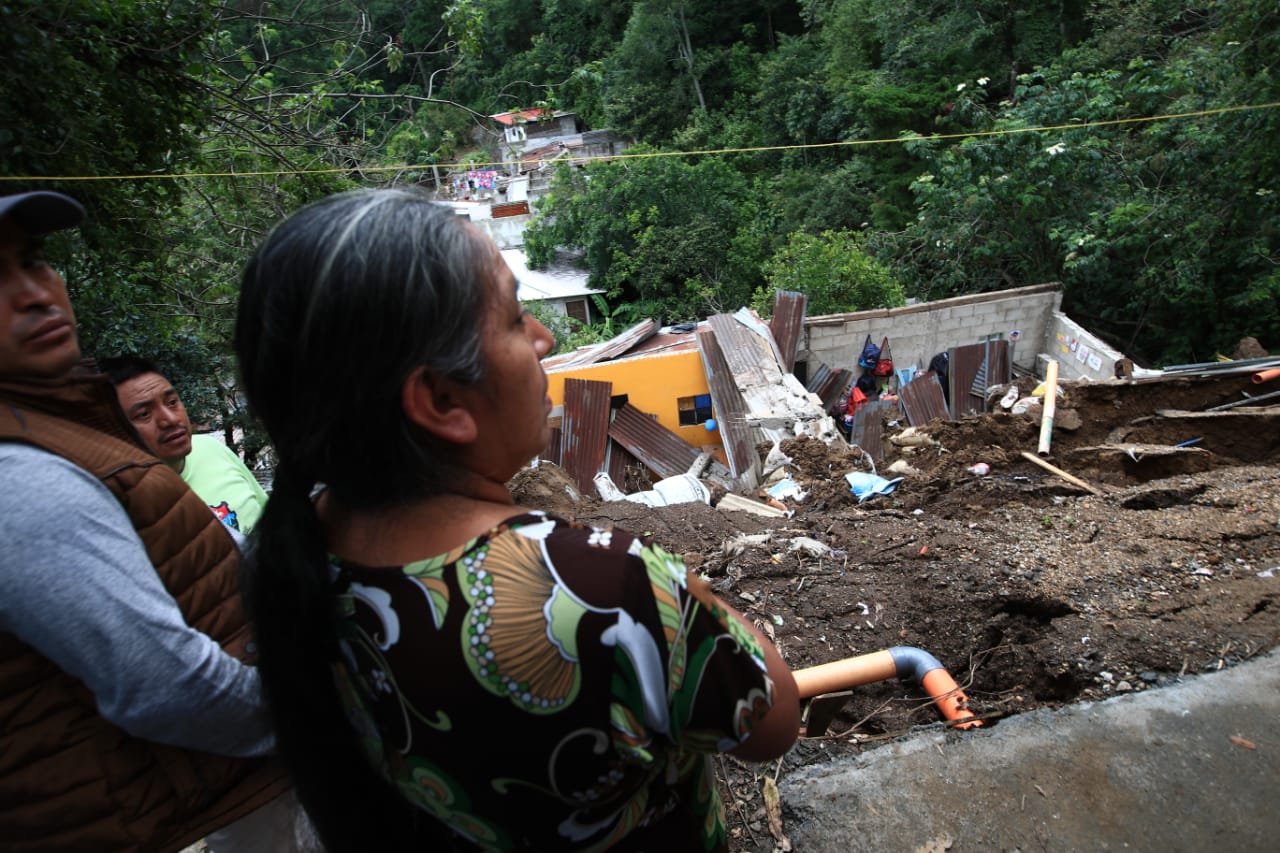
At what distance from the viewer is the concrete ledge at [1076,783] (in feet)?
5.55

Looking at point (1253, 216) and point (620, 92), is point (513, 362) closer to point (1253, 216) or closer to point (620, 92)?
point (1253, 216)

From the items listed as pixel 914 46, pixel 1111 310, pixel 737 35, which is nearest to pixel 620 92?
pixel 737 35

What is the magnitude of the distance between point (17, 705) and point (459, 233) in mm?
894

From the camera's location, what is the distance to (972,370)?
12297mm

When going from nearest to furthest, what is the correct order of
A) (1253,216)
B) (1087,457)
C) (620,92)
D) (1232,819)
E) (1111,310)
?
(1232,819) → (1087,457) → (1253,216) → (1111,310) → (620,92)

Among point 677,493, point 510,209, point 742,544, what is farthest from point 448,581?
point 510,209

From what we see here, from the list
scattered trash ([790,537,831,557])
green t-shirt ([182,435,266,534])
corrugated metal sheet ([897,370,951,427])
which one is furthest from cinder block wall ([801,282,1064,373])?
green t-shirt ([182,435,266,534])

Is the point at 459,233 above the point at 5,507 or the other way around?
above

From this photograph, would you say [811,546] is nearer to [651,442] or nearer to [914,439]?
[914,439]

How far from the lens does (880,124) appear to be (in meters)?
19.1

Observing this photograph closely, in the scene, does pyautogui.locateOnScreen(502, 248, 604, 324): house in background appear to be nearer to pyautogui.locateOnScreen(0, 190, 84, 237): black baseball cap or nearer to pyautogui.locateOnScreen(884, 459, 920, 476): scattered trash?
pyautogui.locateOnScreen(884, 459, 920, 476): scattered trash

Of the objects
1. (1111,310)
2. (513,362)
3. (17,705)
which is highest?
(513,362)

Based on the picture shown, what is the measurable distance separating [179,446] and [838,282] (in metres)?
12.8

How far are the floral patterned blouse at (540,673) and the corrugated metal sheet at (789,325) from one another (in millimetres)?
11210
